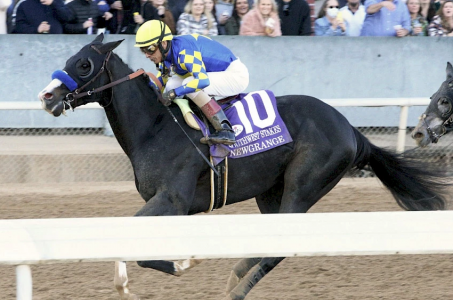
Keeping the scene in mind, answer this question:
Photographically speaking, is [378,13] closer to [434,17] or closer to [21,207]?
[434,17]

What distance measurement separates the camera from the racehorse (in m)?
4.13

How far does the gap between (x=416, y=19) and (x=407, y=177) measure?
4.21m

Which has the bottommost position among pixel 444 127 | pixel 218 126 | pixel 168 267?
pixel 168 267

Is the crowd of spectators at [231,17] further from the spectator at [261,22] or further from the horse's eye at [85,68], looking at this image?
the horse's eye at [85,68]

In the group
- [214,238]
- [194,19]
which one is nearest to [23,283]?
[214,238]

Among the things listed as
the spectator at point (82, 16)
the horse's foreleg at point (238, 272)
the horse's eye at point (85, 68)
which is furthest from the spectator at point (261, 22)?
the horse's foreleg at point (238, 272)

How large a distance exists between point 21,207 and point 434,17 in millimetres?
5219

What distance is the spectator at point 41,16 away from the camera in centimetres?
754

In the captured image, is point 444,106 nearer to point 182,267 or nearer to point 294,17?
point 182,267

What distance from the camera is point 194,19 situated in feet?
24.8

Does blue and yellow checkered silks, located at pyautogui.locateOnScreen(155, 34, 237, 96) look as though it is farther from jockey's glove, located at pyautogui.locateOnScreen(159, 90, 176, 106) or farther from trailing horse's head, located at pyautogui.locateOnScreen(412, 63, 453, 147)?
trailing horse's head, located at pyautogui.locateOnScreen(412, 63, 453, 147)

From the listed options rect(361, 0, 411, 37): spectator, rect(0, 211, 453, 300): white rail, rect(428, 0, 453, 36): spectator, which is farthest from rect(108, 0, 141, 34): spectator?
rect(0, 211, 453, 300): white rail

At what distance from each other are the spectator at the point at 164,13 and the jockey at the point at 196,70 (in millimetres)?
3219

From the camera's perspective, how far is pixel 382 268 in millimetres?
4902
